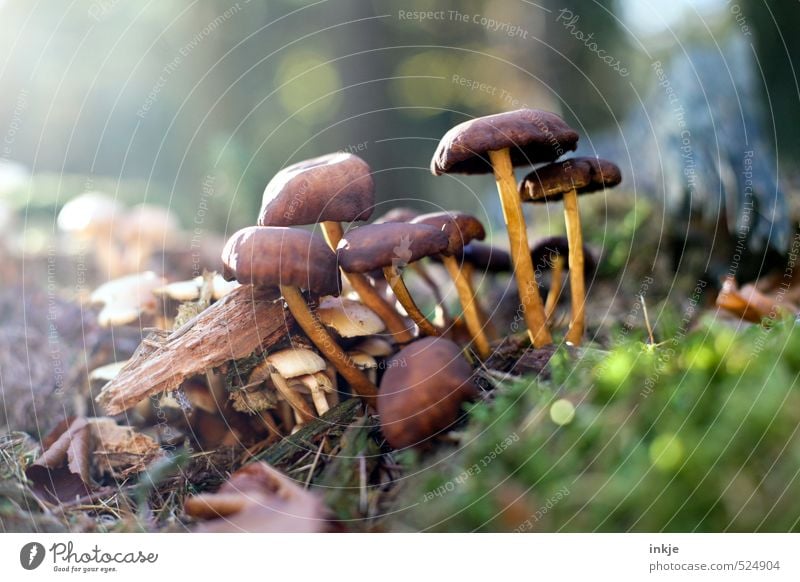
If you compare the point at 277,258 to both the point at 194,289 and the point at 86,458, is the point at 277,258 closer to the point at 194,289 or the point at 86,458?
the point at 194,289

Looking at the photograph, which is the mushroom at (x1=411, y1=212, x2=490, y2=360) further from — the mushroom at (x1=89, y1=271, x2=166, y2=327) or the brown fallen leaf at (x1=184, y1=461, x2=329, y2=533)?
the mushroom at (x1=89, y1=271, x2=166, y2=327)

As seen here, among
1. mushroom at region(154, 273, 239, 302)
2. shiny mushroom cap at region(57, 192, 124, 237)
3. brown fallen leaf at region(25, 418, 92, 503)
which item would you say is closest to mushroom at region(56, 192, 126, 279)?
shiny mushroom cap at region(57, 192, 124, 237)

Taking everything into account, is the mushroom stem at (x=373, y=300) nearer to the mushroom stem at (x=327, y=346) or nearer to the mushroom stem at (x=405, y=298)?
the mushroom stem at (x=405, y=298)

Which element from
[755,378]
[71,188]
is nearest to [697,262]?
[755,378]

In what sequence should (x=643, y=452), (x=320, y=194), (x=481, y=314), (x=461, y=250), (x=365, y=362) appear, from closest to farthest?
(x=643, y=452) < (x=320, y=194) < (x=365, y=362) < (x=461, y=250) < (x=481, y=314)

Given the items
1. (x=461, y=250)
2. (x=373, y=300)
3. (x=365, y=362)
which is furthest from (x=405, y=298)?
(x=461, y=250)

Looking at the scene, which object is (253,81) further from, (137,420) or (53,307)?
(137,420)
